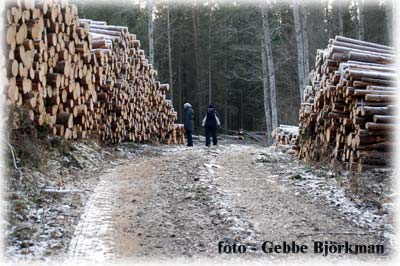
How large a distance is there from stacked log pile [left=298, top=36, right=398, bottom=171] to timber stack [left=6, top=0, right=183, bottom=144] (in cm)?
549

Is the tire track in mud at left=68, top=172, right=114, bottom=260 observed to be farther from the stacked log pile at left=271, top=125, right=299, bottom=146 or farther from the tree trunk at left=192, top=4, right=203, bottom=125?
the tree trunk at left=192, top=4, right=203, bottom=125

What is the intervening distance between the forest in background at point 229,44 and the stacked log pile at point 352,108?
13.7m

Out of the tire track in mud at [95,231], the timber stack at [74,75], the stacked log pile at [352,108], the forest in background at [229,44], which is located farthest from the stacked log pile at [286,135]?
the tire track in mud at [95,231]

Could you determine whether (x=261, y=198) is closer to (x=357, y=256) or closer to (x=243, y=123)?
(x=357, y=256)

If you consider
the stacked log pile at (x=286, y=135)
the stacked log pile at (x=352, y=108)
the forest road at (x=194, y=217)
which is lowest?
the forest road at (x=194, y=217)

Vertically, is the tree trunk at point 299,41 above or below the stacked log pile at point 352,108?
above

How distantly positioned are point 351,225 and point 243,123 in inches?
1422

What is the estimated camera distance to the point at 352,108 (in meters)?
9.95

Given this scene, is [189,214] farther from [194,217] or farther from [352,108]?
[352,108]

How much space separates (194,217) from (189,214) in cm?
16

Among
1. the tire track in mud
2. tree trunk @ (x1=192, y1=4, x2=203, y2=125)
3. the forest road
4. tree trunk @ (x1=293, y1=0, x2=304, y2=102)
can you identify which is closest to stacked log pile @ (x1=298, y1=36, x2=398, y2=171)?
the forest road

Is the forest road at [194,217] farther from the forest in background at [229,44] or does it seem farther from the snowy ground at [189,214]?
the forest in background at [229,44]

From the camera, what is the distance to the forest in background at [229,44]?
29.9 meters

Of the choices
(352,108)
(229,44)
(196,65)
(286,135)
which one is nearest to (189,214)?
(352,108)
